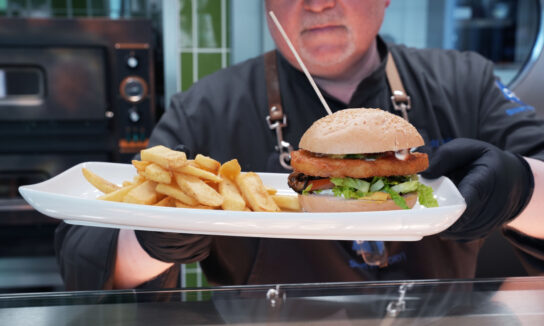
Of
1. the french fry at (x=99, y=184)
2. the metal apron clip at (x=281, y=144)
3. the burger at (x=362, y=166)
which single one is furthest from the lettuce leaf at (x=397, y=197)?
the french fry at (x=99, y=184)

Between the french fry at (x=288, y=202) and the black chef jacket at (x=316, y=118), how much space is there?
21.5 inches

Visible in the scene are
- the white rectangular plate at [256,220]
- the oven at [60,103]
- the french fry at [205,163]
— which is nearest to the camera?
the white rectangular plate at [256,220]

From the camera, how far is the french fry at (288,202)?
4.45 feet

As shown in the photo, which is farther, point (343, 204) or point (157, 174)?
point (343, 204)

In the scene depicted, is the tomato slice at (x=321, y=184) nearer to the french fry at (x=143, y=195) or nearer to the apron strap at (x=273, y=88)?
the french fry at (x=143, y=195)

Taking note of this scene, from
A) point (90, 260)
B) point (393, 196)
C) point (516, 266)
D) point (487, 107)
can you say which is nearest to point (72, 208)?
point (90, 260)

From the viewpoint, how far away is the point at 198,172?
1.21 meters

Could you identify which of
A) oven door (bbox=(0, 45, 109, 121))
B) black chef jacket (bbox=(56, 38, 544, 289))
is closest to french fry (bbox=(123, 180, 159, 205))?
black chef jacket (bbox=(56, 38, 544, 289))

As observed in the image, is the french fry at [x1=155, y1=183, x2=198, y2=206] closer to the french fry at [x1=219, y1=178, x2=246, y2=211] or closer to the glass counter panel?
the french fry at [x1=219, y1=178, x2=246, y2=211]

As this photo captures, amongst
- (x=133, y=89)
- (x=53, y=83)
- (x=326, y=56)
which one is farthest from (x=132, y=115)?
(x=326, y=56)

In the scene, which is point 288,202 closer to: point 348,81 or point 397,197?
point 397,197

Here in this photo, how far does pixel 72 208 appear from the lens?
106 cm

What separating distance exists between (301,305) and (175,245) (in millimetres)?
373

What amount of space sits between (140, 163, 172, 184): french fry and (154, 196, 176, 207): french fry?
5 centimetres
